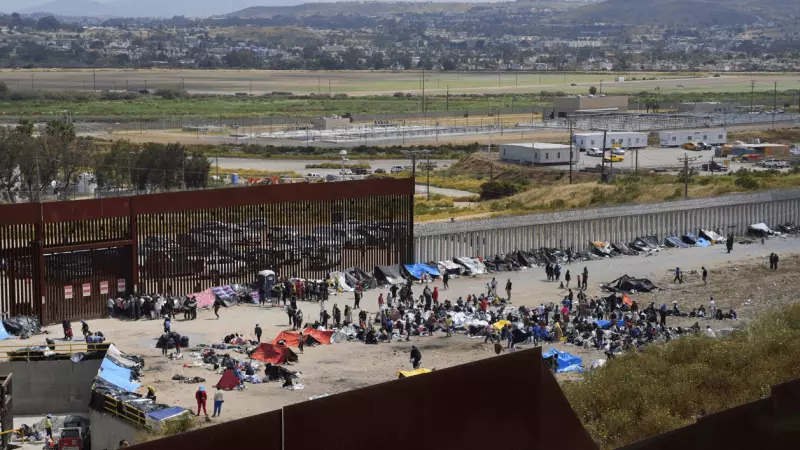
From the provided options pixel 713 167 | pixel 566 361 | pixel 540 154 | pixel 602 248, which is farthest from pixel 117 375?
pixel 713 167

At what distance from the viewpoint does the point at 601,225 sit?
38344mm

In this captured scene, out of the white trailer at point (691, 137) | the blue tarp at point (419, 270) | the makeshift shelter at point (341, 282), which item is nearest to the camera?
the makeshift shelter at point (341, 282)

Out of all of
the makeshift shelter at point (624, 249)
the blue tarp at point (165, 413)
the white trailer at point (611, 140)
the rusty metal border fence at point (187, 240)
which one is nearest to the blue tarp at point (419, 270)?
the rusty metal border fence at point (187, 240)

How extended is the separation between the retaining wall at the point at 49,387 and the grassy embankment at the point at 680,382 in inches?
368

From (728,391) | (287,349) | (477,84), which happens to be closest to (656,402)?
(728,391)

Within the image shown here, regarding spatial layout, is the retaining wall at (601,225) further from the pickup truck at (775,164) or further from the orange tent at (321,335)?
the pickup truck at (775,164)

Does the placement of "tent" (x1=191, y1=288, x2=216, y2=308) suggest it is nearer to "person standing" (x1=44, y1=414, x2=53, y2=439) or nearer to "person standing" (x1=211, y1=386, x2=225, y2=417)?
"person standing" (x1=211, y1=386, x2=225, y2=417)

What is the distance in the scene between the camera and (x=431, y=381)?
28.7 ft

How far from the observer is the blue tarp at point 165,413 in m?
19.3

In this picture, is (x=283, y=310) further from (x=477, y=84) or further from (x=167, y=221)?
(x=477, y=84)

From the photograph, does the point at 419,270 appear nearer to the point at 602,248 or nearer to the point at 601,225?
the point at 602,248

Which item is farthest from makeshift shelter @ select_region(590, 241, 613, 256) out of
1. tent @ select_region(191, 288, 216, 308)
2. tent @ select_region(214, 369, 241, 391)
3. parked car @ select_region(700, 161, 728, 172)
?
parked car @ select_region(700, 161, 728, 172)

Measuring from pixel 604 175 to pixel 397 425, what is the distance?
52.5 m

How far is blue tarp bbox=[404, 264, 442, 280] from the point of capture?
32812 mm
